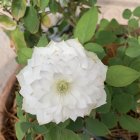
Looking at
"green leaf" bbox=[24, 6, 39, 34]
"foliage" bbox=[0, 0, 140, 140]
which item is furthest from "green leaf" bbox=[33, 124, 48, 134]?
"green leaf" bbox=[24, 6, 39, 34]

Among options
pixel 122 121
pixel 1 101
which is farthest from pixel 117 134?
pixel 1 101

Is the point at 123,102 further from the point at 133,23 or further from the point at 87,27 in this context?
the point at 133,23

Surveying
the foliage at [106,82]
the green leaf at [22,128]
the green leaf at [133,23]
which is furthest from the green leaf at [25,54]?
the green leaf at [133,23]

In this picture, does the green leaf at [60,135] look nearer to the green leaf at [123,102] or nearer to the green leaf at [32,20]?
the green leaf at [123,102]

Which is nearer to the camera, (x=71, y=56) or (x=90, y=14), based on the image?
(x=71, y=56)

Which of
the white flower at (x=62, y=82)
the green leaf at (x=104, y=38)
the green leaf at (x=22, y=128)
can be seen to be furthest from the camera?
the green leaf at (x=104, y=38)

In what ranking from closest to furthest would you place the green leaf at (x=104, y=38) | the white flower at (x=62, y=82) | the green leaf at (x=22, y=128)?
the white flower at (x=62, y=82)
the green leaf at (x=22, y=128)
the green leaf at (x=104, y=38)

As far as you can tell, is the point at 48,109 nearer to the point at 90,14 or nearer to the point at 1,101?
the point at 90,14
